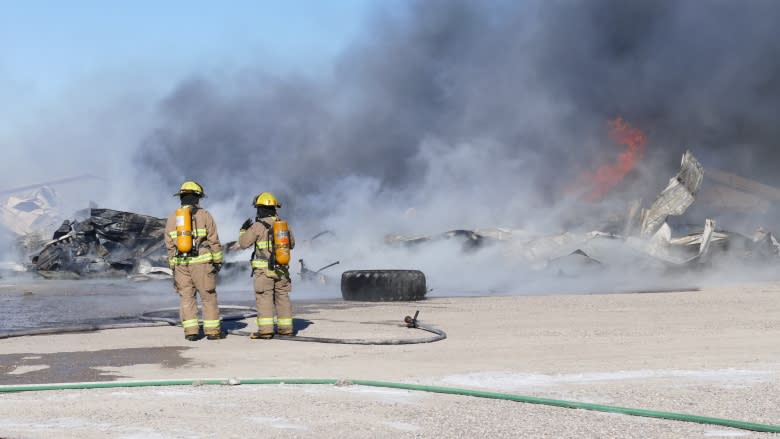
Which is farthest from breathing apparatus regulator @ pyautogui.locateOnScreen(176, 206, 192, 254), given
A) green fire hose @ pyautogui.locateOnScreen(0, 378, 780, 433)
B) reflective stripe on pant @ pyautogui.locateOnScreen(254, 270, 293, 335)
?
green fire hose @ pyautogui.locateOnScreen(0, 378, 780, 433)

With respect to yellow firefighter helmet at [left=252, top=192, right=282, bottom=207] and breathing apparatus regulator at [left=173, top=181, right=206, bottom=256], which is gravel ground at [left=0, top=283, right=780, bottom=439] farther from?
yellow firefighter helmet at [left=252, top=192, right=282, bottom=207]

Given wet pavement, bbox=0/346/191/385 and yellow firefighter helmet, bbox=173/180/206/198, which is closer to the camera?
wet pavement, bbox=0/346/191/385

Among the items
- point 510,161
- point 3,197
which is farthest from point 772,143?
point 3,197

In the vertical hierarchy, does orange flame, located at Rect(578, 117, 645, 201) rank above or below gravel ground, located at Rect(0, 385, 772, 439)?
above

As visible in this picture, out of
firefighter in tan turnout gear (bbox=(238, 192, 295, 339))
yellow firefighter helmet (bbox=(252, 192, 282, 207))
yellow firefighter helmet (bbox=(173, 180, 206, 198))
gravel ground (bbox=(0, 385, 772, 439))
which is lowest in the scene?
gravel ground (bbox=(0, 385, 772, 439))

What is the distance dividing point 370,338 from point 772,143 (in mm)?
29965

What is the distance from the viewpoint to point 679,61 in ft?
113

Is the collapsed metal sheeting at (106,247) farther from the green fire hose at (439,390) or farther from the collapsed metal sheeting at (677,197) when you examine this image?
the green fire hose at (439,390)

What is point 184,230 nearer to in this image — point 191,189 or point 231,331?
point 191,189

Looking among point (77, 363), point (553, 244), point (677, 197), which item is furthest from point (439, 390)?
point (677, 197)

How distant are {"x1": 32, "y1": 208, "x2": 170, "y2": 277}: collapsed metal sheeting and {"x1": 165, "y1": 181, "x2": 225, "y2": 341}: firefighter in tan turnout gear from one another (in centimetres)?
1643

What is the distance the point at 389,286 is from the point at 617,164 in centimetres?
1981

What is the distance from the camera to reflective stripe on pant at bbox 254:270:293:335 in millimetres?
9375

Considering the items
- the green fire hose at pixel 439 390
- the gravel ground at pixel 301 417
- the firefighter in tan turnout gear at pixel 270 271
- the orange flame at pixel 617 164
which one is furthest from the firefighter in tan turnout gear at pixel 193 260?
the orange flame at pixel 617 164
